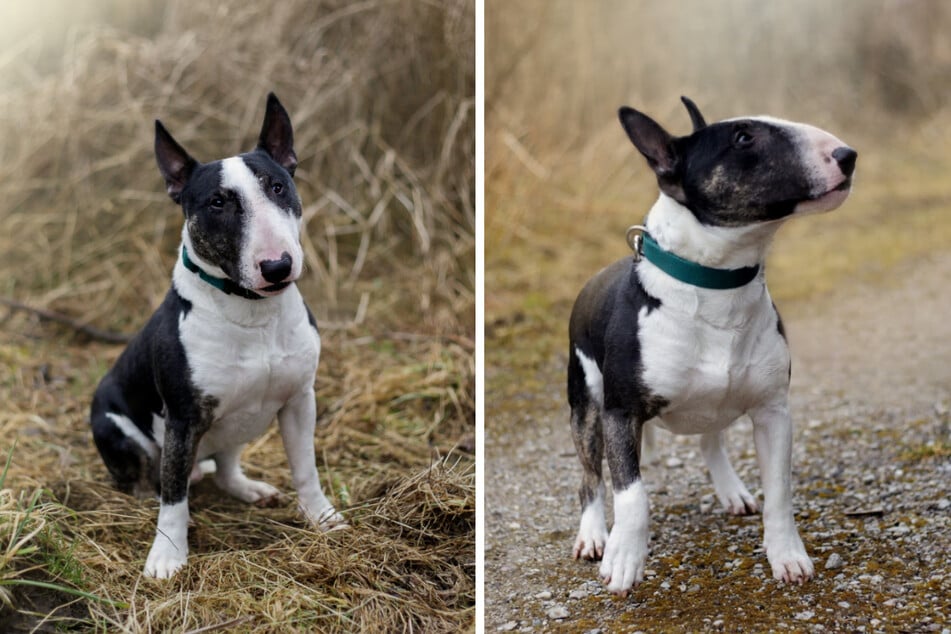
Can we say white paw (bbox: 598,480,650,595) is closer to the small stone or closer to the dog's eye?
the small stone

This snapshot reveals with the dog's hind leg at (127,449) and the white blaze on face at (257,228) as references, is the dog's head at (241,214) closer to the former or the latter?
the white blaze on face at (257,228)

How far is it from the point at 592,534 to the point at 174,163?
1556 mm

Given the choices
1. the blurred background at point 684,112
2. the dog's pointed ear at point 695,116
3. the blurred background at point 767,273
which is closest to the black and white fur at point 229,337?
the blurred background at point 767,273

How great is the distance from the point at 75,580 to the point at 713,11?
5907 millimetres

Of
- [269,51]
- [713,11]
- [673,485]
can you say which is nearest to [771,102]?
[713,11]

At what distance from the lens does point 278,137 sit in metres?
2.95

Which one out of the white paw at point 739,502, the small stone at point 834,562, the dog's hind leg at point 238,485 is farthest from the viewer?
the dog's hind leg at point 238,485

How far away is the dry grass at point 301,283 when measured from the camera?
9.48 ft

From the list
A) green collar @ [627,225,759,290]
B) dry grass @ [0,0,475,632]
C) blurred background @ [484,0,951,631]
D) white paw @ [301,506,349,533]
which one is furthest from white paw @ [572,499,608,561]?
green collar @ [627,225,759,290]

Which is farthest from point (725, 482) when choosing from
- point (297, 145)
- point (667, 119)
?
point (667, 119)

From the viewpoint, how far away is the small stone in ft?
9.10

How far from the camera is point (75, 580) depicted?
270cm

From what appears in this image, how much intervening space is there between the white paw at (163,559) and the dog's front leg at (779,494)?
5.15 ft

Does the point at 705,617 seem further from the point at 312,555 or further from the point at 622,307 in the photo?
the point at 312,555
